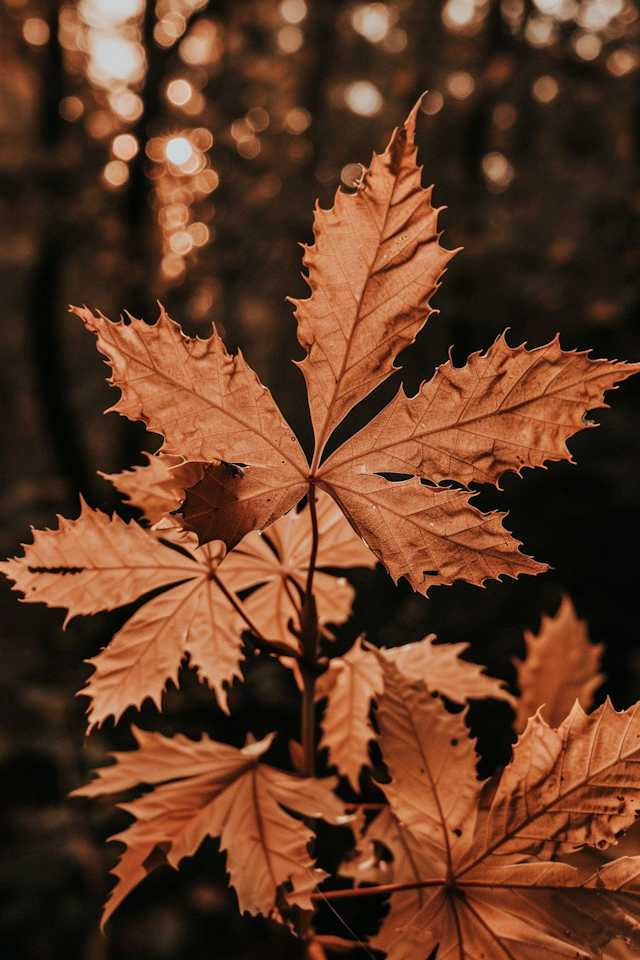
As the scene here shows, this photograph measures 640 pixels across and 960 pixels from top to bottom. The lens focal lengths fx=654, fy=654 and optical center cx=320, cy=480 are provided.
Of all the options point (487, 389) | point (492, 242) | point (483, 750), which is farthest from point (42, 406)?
point (487, 389)

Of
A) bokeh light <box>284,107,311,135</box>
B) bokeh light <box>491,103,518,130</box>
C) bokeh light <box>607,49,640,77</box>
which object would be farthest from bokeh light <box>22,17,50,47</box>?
bokeh light <box>607,49,640,77</box>

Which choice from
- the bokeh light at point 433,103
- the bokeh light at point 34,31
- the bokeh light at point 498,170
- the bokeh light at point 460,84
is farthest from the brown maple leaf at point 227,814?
the bokeh light at point 34,31

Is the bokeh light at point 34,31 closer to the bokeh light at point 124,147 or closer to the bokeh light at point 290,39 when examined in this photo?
the bokeh light at point 124,147

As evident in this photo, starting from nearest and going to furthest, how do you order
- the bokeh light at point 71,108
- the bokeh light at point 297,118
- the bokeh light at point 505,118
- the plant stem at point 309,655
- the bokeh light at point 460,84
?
1. the plant stem at point 309,655
2. the bokeh light at point 71,108
3. the bokeh light at point 460,84
4. the bokeh light at point 505,118
5. the bokeh light at point 297,118

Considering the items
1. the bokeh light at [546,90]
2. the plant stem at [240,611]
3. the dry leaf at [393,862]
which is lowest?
the dry leaf at [393,862]

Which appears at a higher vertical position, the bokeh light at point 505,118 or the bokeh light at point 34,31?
the bokeh light at point 34,31

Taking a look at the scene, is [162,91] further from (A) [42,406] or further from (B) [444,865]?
(B) [444,865]

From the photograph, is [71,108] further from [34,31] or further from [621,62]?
[621,62]
